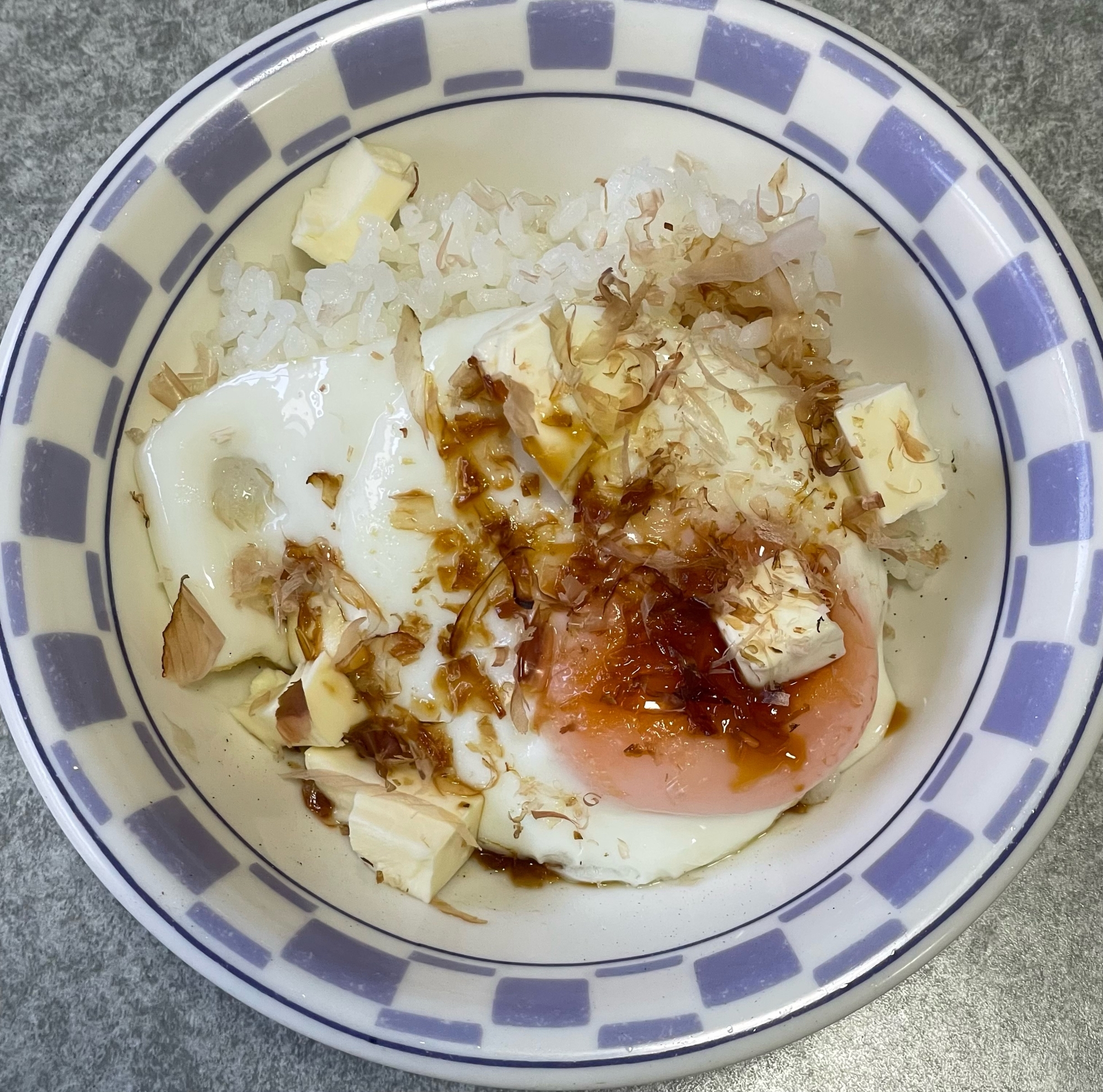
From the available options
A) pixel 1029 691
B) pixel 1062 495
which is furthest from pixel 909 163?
pixel 1029 691

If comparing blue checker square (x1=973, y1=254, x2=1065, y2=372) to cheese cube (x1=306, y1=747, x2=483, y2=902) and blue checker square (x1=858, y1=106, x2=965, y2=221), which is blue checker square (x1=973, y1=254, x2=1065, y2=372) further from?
cheese cube (x1=306, y1=747, x2=483, y2=902)

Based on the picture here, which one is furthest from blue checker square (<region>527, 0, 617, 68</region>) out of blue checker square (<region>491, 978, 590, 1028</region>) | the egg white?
blue checker square (<region>491, 978, 590, 1028</region>)

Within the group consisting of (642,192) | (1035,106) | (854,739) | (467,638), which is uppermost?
(1035,106)

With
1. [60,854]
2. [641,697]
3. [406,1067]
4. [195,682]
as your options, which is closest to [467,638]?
[641,697]

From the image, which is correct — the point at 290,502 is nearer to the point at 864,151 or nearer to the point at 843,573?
the point at 843,573

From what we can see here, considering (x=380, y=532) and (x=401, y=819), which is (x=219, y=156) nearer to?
(x=380, y=532)
